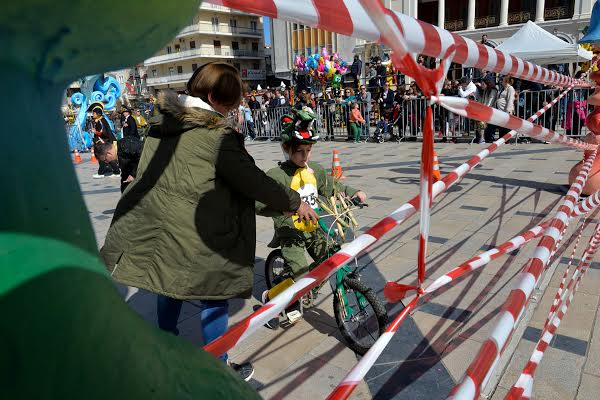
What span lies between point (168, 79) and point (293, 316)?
6379cm

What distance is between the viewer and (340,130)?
583 inches

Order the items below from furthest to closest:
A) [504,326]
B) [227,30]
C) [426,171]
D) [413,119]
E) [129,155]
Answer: [227,30] → [413,119] → [129,155] → [426,171] → [504,326]

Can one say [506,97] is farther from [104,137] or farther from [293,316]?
[293,316]

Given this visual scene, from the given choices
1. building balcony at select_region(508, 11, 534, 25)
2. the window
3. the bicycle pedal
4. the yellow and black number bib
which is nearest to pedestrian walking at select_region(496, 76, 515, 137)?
the yellow and black number bib

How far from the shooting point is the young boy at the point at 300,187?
9.20 ft

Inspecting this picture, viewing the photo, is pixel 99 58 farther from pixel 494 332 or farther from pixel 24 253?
pixel 494 332

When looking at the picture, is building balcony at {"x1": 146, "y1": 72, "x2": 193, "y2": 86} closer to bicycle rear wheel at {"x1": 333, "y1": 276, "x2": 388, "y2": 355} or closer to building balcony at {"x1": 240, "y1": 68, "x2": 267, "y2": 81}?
building balcony at {"x1": 240, "y1": 68, "x2": 267, "y2": 81}

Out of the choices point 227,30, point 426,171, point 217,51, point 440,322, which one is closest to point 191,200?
point 426,171

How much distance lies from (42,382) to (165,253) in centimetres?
157

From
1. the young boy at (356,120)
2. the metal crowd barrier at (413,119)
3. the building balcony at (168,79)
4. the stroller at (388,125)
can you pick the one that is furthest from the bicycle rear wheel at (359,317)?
the building balcony at (168,79)

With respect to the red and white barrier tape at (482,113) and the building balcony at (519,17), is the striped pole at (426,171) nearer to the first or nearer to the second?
the red and white barrier tape at (482,113)

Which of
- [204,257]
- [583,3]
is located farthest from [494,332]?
[583,3]

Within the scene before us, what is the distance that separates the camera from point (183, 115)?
1.83 metres

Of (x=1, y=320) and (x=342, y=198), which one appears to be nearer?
(x=1, y=320)
